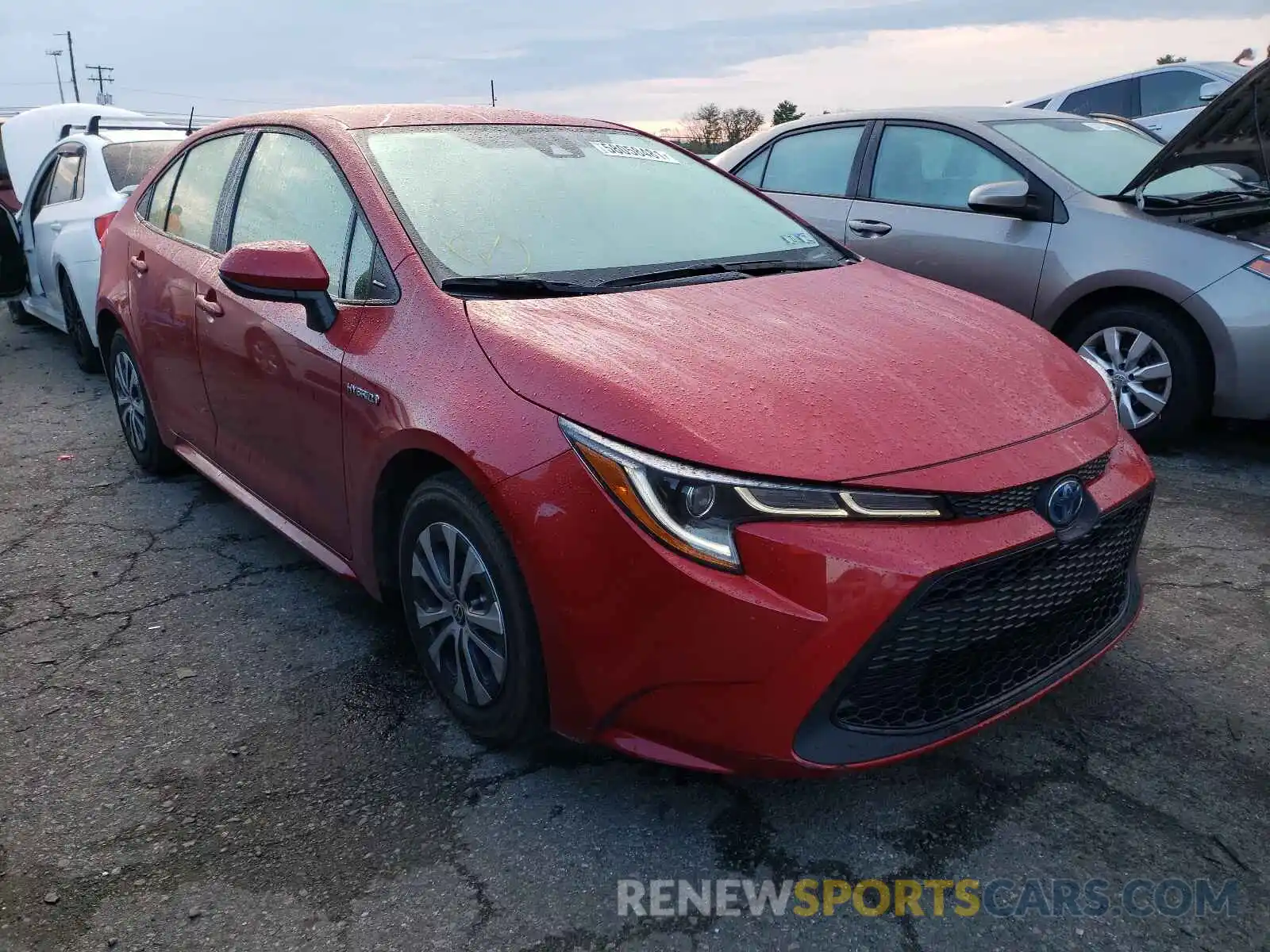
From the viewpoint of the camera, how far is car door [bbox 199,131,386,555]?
2805 mm

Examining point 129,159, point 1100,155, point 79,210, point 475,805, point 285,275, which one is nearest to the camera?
point 475,805

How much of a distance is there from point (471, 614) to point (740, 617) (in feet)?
2.59

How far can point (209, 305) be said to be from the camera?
341 cm

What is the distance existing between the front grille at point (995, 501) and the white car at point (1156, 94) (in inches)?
373

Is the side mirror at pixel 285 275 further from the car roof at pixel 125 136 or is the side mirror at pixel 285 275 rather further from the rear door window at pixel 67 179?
the car roof at pixel 125 136

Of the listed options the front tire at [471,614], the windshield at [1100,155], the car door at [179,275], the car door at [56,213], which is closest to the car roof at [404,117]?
the car door at [179,275]

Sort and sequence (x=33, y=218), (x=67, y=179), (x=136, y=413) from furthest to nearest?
(x=33, y=218)
(x=67, y=179)
(x=136, y=413)

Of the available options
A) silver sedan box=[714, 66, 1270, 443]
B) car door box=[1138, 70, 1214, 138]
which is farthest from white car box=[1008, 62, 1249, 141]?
silver sedan box=[714, 66, 1270, 443]

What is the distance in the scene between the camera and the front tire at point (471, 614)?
2.25m

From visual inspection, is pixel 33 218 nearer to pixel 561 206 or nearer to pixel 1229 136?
pixel 561 206

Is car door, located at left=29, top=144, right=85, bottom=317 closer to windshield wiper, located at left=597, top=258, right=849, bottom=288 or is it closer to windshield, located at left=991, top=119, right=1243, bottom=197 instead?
windshield wiper, located at left=597, top=258, right=849, bottom=288

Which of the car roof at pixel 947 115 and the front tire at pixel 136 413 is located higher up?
the car roof at pixel 947 115

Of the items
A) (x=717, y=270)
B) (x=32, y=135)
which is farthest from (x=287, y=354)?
(x=32, y=135)

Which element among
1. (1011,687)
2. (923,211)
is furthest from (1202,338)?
(1011,687)
